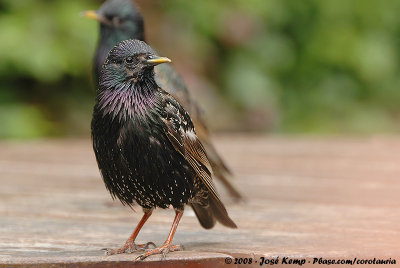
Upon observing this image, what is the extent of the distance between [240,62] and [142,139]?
5.16m

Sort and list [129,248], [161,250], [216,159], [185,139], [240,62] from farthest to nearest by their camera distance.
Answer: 1. [240,62]
2. [216,159]
3. [185,139]
4. [129,248]
5. [161,250]

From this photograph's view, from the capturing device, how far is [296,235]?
369cm

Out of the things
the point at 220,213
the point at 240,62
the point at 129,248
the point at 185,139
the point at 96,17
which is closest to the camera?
the point at 129,248

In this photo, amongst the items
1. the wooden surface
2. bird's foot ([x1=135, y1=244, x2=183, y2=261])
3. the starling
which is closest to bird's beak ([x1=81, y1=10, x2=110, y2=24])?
the starling

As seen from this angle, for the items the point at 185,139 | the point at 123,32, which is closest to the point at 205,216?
the point at 185,139

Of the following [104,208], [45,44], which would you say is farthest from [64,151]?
[104,208]

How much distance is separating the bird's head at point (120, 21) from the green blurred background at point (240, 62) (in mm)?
2061

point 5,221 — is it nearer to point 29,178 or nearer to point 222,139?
point 29,178

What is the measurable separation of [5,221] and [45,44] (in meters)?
3.43

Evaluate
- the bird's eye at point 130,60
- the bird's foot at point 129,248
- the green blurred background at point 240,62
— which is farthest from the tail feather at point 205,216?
the green blurred background at point 240,62

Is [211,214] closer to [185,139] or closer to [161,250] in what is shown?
[185,139]

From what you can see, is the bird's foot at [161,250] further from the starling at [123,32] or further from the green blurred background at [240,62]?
the green blurred background at [240,62]

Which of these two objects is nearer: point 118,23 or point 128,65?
point 128,65

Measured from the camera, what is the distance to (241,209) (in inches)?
177
